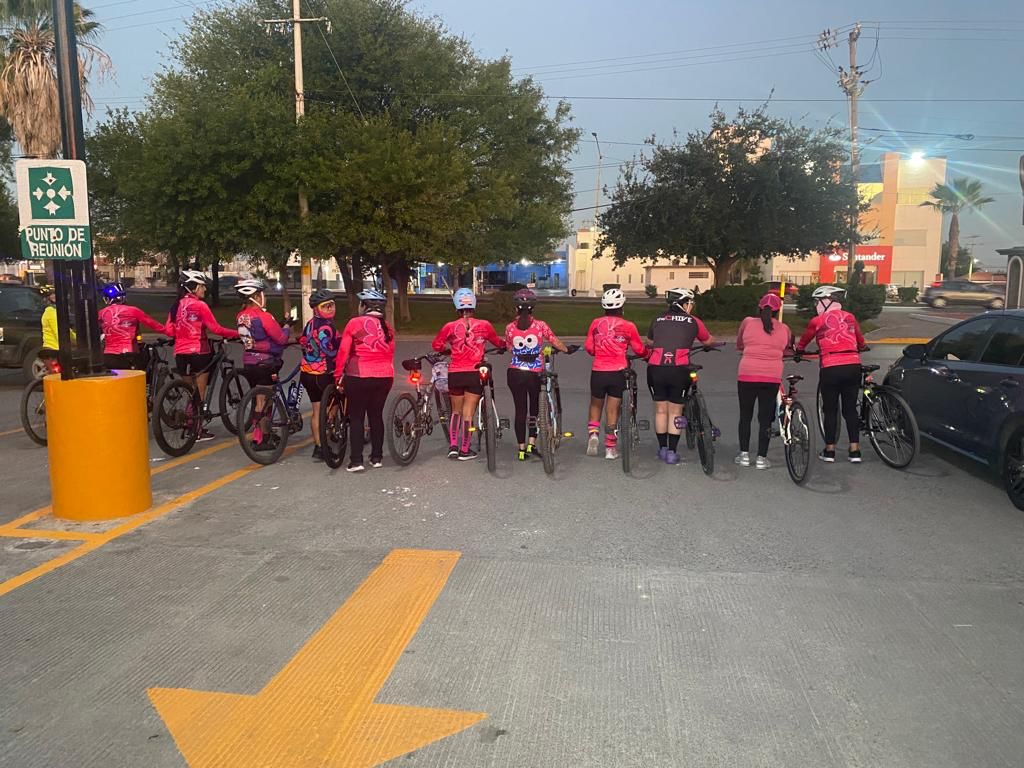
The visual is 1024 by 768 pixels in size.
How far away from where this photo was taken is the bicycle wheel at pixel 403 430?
25.3 ft

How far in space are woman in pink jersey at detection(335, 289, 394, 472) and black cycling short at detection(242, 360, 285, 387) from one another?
0.87 metres

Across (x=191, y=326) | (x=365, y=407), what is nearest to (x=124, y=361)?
(x=191, y=326)

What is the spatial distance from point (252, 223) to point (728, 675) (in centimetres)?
2266

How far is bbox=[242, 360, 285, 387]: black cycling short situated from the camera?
8.03 m

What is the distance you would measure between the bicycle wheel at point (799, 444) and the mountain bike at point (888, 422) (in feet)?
3.46

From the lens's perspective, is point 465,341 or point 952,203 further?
point 952,203

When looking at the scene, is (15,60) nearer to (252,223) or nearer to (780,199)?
(252,223)

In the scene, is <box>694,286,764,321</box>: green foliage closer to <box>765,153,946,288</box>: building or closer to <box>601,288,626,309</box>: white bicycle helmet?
<box>601,288,626,309</box>: white bicycle helmet

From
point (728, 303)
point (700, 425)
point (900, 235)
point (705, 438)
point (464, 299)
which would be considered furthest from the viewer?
point (900, 235)

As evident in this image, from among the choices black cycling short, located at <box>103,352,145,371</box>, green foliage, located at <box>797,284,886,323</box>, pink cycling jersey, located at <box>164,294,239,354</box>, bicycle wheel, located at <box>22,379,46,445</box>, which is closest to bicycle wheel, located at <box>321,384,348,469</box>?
pink cycling jersey, located at <box>164,294,239,354</box>

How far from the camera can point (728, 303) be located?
30.0 metres

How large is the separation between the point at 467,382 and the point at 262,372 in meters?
2.04

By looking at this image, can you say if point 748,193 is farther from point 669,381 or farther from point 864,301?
point 669,381

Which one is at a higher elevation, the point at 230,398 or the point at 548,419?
the point at 548,419
